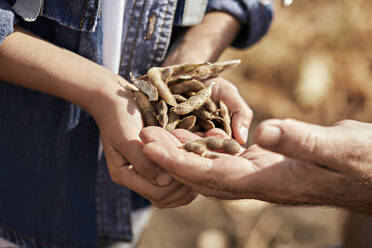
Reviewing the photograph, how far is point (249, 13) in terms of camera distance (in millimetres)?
1727

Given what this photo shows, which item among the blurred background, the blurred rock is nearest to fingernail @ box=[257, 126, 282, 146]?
the blurred rock

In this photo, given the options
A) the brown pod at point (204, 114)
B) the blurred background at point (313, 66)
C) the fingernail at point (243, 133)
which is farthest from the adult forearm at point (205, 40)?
the blurred background at point (313, 66)

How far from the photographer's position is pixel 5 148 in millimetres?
1454

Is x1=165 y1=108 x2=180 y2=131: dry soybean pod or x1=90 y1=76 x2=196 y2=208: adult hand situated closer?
x1=90 y1=76 x2=196 y2=208: adult hand

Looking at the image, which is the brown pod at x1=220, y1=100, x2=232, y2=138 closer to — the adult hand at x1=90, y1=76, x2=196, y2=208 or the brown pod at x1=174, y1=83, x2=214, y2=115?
the brown pod at x1=174, y1=83, x2=214, y2=115

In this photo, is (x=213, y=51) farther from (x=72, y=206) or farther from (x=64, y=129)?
(x=72, y=206)

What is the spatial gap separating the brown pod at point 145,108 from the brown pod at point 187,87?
18cm

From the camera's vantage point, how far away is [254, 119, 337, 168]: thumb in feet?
3.05

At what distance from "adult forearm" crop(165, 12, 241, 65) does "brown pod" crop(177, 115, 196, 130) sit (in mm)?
300

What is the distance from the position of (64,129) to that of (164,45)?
1.60 feet

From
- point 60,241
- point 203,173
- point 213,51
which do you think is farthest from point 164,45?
point 60,241

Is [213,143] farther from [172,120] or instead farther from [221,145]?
[172,120]

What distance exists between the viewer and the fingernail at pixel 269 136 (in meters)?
0.92

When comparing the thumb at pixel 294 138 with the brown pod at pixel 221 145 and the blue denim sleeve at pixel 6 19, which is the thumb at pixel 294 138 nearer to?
the brown pod at pixel 221 145
